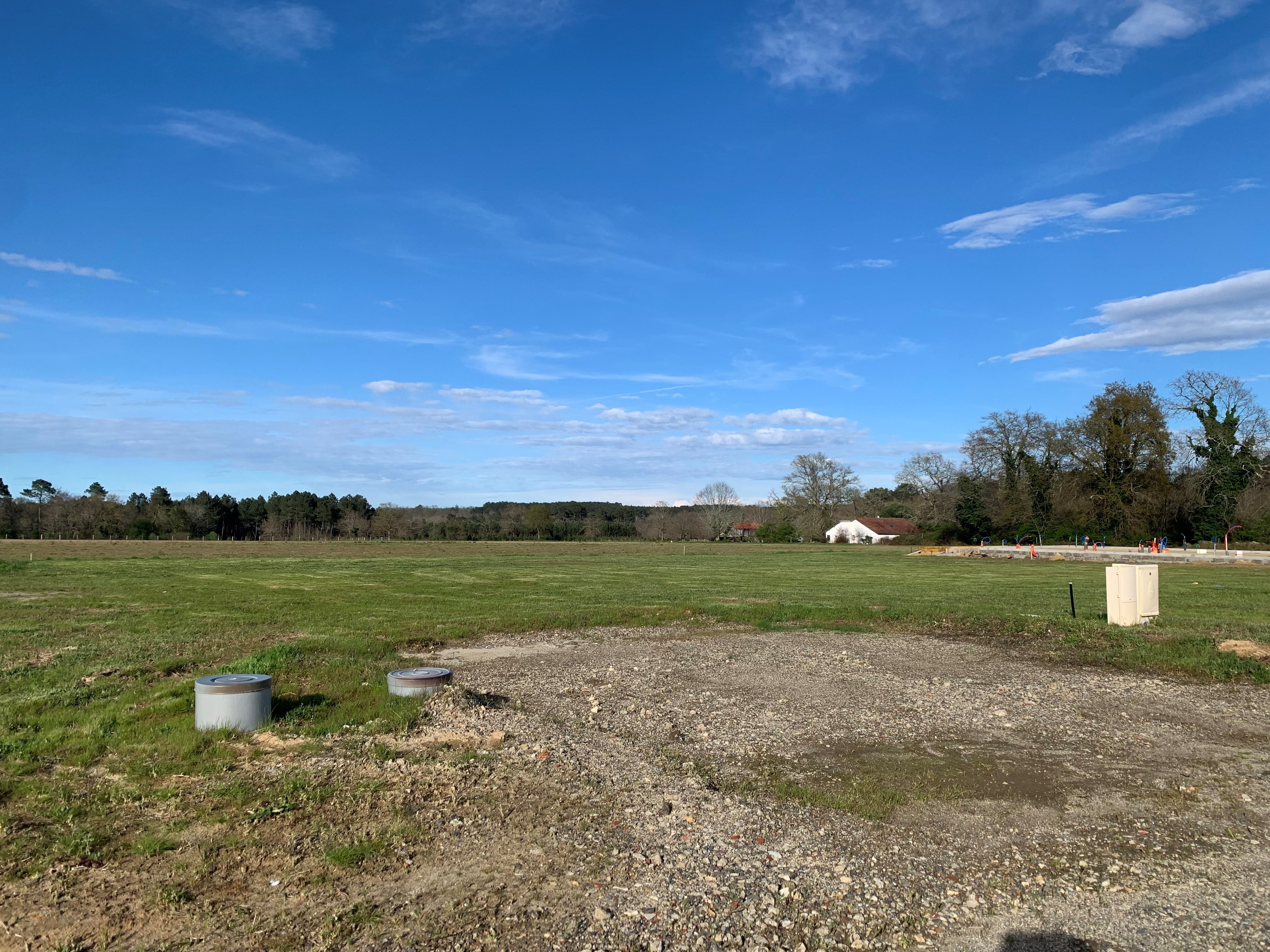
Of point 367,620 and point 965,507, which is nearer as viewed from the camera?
point 367,620

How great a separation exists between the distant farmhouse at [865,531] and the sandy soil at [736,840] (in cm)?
9427

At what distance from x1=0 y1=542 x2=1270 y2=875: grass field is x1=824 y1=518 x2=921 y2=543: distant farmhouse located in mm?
59883

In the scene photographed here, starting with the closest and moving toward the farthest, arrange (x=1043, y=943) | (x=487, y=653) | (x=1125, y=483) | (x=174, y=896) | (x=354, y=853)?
1. (x=1043, y=943)
2. (x=174, y=896)
3. (x=354, y=853)
4. (x=487, y=653)
5. (x=1125, y=483)

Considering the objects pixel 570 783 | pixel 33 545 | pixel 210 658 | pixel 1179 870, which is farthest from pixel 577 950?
pixel 33 545

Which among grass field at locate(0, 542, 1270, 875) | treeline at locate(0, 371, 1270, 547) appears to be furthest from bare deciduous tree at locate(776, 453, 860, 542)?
grass field at locate(0, 542, 1270, 875)

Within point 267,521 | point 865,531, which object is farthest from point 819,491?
point 267,521

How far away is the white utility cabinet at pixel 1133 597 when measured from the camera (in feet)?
53.9

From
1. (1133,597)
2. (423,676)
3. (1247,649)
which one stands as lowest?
(1247,649)

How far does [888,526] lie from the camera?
111 metres

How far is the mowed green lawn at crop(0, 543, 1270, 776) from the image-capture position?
29.3 ft

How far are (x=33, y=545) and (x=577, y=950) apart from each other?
8304cm

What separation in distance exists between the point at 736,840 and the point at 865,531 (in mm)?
106270

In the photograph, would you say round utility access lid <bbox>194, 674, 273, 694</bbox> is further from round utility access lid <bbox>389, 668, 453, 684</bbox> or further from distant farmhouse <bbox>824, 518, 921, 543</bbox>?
distant farmhouse <bbox>824, 518, 921, 543</bbox>

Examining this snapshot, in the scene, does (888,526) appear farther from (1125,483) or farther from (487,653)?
(487,653)
